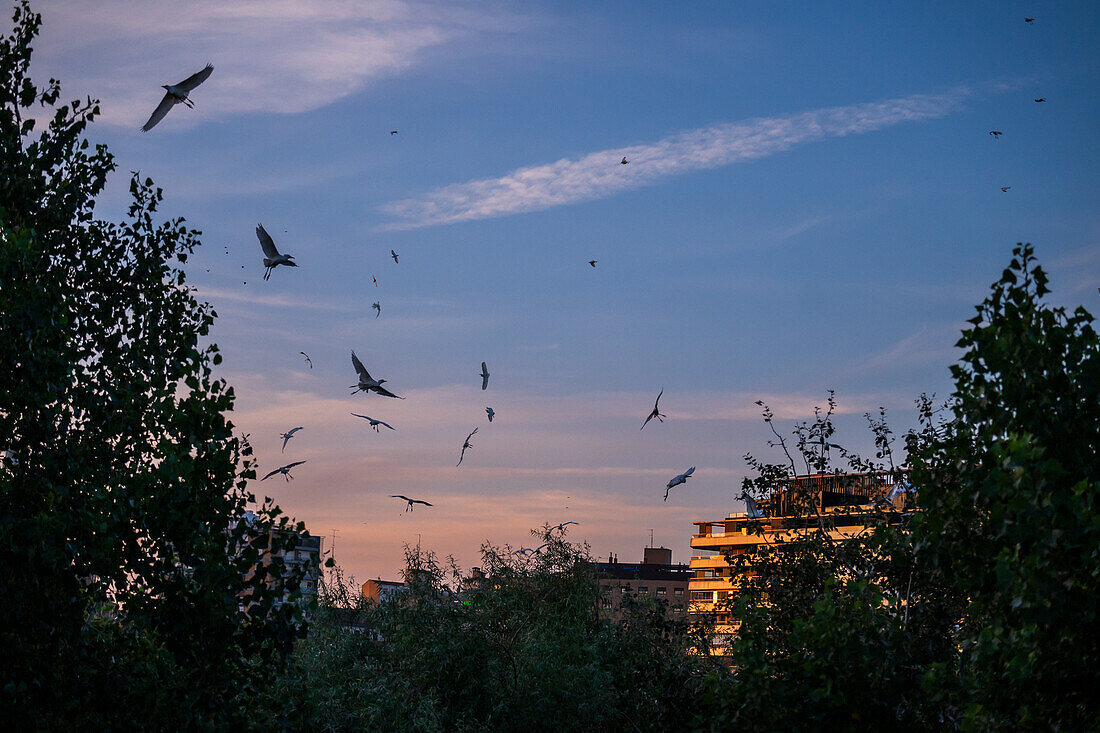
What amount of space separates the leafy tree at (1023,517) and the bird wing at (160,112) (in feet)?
35.6

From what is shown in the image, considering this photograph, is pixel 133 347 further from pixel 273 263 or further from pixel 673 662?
pixel 673 662

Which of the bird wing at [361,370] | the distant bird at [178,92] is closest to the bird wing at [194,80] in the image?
the distant bird at [178,92]

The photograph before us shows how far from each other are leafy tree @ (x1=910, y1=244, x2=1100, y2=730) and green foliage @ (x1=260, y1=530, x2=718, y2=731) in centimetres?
1082

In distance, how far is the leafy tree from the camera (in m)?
7.81

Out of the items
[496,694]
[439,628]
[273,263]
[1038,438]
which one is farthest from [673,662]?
[1038,438]

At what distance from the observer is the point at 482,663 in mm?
25500

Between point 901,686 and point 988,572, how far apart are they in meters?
1.90

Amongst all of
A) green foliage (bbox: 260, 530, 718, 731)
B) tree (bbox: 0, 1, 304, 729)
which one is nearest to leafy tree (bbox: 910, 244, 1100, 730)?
tree (bbox: 0, 1, 304, 729)

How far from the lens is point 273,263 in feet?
58.4

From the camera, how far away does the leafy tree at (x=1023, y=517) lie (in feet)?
25.6

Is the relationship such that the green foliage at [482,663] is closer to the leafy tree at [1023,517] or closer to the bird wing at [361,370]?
the bird wing at [361,370]

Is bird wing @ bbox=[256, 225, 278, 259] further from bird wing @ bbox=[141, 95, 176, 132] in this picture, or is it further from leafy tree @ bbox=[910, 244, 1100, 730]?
leafy tree @ bbox=[910, 244, 1100, 730]

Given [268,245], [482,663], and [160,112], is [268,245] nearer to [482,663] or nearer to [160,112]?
[160,112]

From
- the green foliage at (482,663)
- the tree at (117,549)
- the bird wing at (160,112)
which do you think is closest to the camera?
the tree at (117,549)
